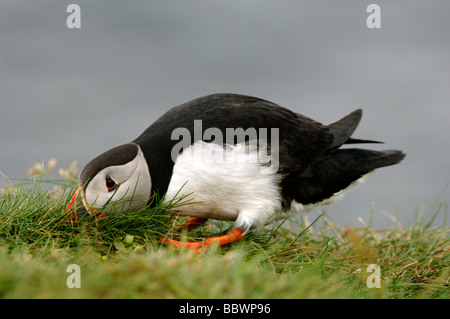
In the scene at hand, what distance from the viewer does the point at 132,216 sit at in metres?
3.98

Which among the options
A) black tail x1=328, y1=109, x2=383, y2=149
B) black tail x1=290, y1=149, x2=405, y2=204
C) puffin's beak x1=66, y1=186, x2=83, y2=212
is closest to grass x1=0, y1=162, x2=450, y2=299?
puffin's beak x1=66, y1=186, x2=83, y2=212

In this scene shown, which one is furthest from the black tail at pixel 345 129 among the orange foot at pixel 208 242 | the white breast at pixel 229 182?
the orange foot at pixel 208 242

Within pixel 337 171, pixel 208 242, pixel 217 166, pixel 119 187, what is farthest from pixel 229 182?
pixel 337 171

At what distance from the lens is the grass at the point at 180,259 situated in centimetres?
241

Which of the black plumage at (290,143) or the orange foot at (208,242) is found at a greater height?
the black plumage at (290,143)

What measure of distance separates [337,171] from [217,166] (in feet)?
4.62

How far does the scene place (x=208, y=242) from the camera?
414cm

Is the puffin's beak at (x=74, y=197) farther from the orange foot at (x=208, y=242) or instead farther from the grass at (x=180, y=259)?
the orange foot at (x=208, y=242)

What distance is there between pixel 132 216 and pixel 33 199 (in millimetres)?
941

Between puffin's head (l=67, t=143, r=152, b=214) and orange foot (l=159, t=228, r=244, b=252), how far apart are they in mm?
475

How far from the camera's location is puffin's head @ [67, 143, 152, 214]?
4055 mm
